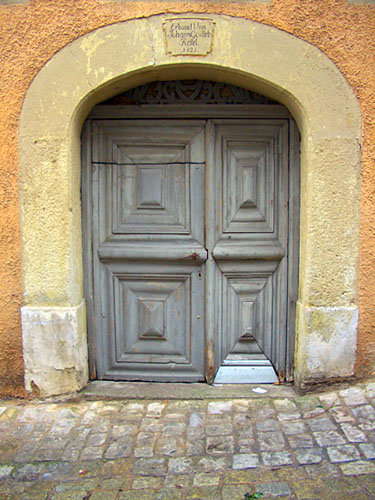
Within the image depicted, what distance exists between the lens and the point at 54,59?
2834 mm

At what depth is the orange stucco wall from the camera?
280 centimetres

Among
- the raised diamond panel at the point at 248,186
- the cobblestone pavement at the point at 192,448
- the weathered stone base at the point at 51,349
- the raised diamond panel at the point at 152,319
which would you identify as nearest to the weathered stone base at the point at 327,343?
the cobblestone pavement at the point at 192,448

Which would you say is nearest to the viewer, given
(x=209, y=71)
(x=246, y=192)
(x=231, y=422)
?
(x=231, y=422)

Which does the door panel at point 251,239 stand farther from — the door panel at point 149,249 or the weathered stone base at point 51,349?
the weathered stone base at point 51,349

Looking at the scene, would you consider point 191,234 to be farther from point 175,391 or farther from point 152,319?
point 175,391

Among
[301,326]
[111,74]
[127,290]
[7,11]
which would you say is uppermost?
[7,11]

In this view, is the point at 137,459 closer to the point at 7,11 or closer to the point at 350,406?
the point at 350,406

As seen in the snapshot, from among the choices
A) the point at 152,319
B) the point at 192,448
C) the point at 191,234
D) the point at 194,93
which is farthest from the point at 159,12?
the point at 192,448

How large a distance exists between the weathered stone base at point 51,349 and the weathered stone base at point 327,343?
1665mm

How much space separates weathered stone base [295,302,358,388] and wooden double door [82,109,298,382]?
29 centimetres

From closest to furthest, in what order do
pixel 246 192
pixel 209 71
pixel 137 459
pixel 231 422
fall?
pixel 137 459 < pixel 231 422 < pixel 209 71 < pixel 246 192

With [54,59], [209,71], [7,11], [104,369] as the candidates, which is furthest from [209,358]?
[7,11]

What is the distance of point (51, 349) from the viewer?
2.98m

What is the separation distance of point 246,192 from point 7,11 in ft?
6.96
